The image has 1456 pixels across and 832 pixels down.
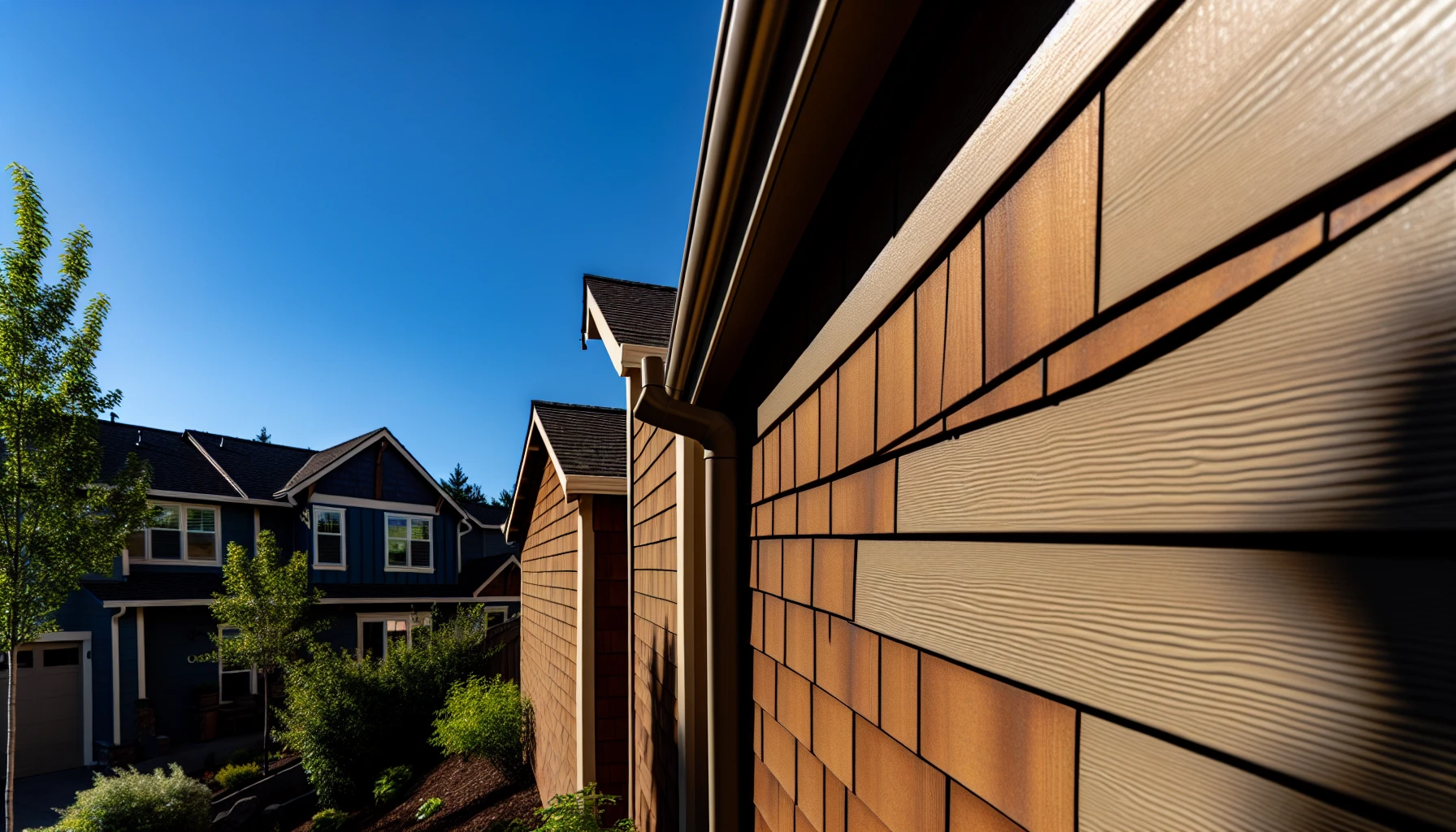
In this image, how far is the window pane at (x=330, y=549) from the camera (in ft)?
55.1

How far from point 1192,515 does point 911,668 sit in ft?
2.14

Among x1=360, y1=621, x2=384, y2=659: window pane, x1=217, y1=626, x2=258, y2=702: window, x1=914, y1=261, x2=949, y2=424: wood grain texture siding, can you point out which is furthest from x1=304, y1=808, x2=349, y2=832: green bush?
x1=914, y1=261, x2=949, y2=424: wood grain texture siding

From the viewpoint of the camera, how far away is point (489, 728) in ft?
29.1

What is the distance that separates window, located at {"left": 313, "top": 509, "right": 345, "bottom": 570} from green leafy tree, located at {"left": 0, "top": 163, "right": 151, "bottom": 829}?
7100 mm

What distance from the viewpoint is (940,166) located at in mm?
1057

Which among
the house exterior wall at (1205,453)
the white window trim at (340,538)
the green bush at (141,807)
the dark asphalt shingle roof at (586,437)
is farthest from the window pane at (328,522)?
the house exterior wall at (1205,453)

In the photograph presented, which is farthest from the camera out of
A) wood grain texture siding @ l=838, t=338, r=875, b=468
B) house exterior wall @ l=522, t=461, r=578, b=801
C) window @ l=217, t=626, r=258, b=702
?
window @ l=217, t=626, r=258, b=702

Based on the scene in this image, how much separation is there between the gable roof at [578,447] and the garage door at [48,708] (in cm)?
1161

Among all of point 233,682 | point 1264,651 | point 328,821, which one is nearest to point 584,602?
point 1264,651

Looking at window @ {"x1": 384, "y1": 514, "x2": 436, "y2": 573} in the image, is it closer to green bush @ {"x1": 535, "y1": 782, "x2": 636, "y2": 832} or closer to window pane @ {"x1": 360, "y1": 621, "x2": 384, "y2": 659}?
window pane @ {"x1": 360, "y1": 621, "x2": 384, "y2": 659}

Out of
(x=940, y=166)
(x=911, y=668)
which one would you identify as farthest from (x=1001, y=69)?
(x=911, y=668)

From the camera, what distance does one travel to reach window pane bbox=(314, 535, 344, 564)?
16797 millimetres

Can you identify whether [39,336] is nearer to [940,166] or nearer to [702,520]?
[702,520]

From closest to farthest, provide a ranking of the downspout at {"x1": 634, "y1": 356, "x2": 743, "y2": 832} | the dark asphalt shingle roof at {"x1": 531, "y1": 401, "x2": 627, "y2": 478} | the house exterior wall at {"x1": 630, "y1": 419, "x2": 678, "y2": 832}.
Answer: the downspout at {"x1": 634, "y1": 356, "x2": 743, "y2": 832}, the house exterior wall at {"x1": 630, "y1": 419, "x2": 678, "y2": 832}, the dark asphalt shingle roof at {"x1": 531, "y1": 401, "x2": 627, "y2": 478}
